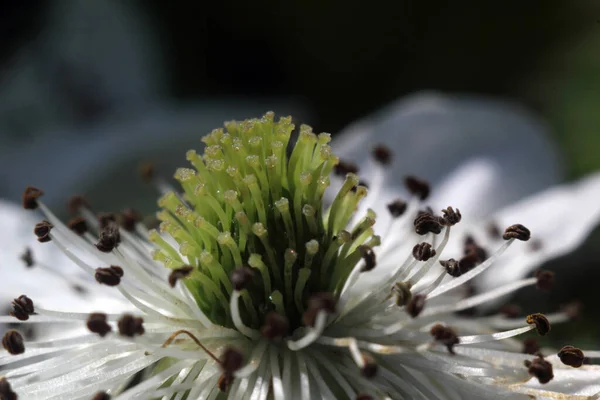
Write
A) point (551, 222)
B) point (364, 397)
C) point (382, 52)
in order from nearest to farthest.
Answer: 1. point (364, 397)
2. point (551, 222)
3. point (382, 52)

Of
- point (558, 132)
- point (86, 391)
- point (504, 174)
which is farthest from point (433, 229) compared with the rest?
point (558, 132)

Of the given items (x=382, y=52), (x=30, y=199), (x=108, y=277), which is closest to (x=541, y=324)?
(x=108, y=277)

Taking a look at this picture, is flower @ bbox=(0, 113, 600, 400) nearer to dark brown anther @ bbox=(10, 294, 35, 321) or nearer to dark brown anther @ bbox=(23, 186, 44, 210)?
dark brown anther @ bbox=(10, 294, 35, 321)

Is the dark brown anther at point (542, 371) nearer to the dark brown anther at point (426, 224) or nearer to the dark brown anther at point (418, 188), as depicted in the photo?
the dark brown anther at point (426, 224)

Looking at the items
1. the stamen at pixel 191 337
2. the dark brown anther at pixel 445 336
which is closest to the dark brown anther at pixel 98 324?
the stamen at pixel 191 337

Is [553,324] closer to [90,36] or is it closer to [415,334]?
[415,334]

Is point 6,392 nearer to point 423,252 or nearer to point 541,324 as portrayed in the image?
point 423,252
